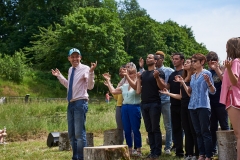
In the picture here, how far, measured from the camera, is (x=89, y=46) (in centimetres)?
4181

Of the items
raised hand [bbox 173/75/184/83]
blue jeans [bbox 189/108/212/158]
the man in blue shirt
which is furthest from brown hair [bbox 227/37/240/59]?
raised hand [bbox 173/75/184/83]

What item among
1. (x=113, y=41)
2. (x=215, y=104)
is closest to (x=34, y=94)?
(x=113, y=41)

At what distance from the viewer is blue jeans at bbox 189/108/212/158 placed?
21.2ft

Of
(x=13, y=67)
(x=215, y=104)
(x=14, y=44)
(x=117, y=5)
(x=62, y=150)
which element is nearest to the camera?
(x=215, y=104)

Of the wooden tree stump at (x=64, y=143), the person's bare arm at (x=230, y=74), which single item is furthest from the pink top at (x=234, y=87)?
the wooden tree stump at (x=64, y=143)

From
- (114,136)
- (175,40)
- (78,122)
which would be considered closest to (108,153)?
(78,122)

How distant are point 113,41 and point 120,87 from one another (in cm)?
3549

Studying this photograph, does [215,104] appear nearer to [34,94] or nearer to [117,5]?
[34,94]

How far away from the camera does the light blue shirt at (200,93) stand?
647 centimetres

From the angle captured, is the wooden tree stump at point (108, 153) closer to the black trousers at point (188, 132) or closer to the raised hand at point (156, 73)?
the black trousers at point (188, 132)

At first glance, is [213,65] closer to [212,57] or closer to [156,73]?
[212,57]

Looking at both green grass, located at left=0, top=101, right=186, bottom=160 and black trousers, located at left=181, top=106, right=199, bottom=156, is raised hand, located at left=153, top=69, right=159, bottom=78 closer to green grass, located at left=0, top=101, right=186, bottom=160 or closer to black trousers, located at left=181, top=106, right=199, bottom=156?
black trousers, located at left=181, top=106, right=199, bottom=156

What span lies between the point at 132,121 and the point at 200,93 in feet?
5.53

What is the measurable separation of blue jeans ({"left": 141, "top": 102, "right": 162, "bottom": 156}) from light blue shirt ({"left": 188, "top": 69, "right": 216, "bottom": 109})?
828 mm
